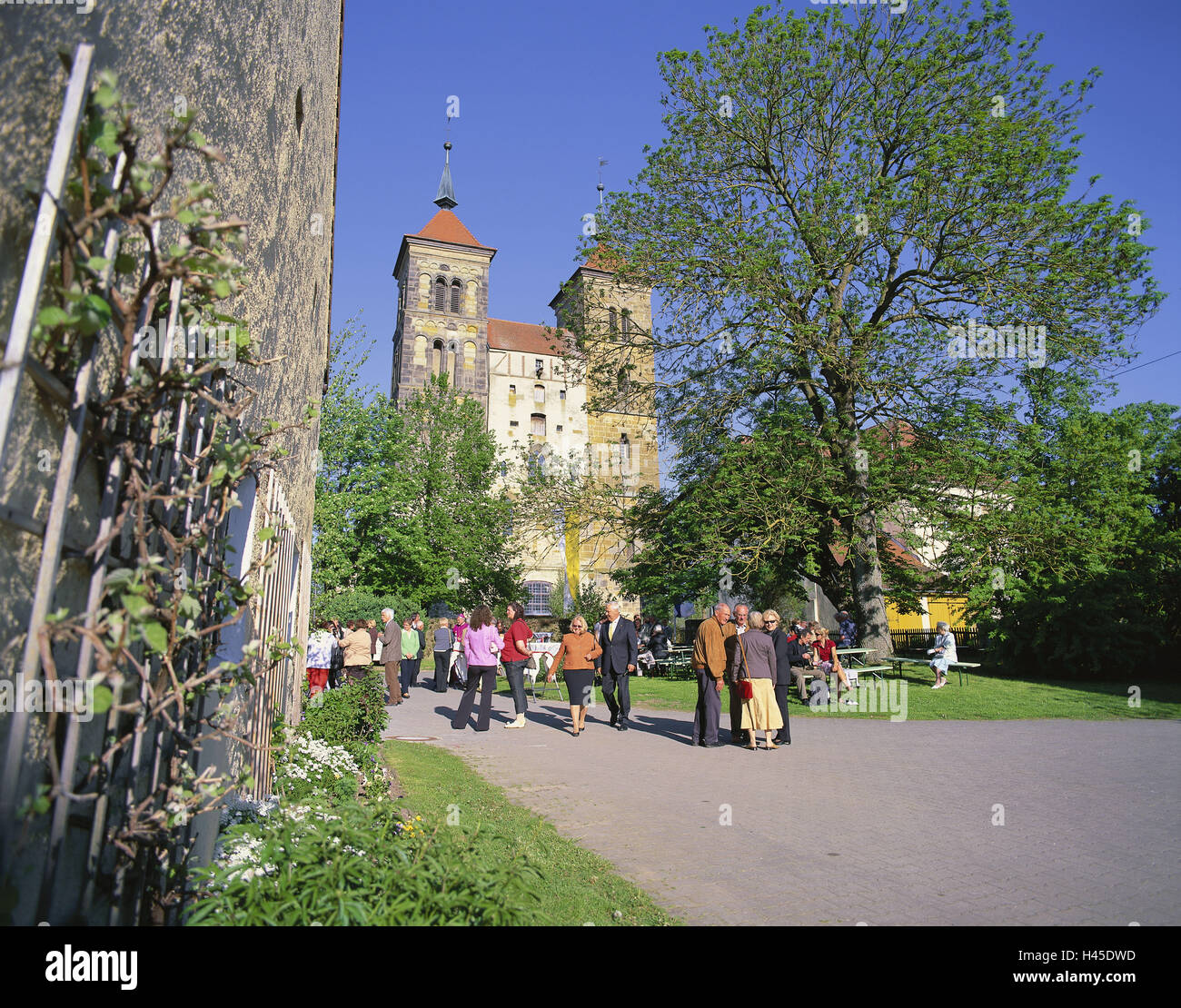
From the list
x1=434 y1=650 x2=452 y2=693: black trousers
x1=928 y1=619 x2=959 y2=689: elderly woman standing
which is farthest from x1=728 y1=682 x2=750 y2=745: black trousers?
x1=434 y1=650 x2=452 y2=693: black trousers

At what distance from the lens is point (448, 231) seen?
6003cm

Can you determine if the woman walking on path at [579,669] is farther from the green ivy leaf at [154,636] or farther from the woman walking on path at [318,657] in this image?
the green ivy leaf at [154,636]

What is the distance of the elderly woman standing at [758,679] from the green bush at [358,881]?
7.90 meters

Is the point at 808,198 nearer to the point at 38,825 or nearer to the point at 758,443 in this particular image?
the point at 758,443

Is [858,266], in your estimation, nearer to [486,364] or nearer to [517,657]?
[517,657]

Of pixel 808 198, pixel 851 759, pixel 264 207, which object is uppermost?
pixel 808 198

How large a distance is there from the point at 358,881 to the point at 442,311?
5805 cm

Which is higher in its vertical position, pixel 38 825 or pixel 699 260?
pixel 699 260

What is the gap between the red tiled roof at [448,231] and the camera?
194ft

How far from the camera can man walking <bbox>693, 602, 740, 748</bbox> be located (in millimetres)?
10938

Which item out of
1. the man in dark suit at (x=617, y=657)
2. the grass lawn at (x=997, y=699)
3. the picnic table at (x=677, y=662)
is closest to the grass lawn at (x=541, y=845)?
the man in dark suit at (x=617, y=657)
